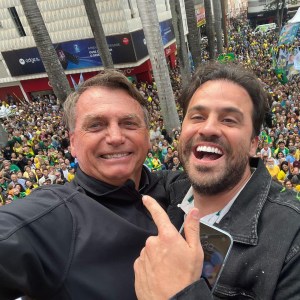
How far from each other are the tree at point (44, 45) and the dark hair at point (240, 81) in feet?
25.7

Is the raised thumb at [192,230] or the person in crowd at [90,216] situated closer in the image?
the raised thumb at [192,230]

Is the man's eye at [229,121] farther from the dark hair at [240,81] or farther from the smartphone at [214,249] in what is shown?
the smartphone at [214,249]

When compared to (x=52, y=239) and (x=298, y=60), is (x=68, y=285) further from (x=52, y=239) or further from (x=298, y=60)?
(x=298, y=60)

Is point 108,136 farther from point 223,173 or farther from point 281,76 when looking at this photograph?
point 281,76

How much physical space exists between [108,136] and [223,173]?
29.9 inches

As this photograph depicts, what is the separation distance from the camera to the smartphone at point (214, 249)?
4.42 feet

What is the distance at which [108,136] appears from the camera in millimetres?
1907

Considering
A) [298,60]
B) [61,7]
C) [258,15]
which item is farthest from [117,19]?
[258,15]

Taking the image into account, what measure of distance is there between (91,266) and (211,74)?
5.06 feet

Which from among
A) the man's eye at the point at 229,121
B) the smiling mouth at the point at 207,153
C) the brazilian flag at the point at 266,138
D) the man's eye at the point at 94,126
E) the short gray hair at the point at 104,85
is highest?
the short gray hair at the point at 104,85

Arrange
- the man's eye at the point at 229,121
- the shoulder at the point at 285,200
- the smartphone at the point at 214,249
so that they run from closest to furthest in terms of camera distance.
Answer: the smartphone at the point at 214,249, the shoulder at the point at 285,200, the man's eye at the point at 229,121

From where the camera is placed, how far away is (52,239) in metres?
1.34

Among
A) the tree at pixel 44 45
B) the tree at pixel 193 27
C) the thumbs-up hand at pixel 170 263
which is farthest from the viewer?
the tree at pixel 193 27

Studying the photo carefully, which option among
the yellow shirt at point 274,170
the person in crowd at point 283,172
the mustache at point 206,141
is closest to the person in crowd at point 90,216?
the mustache at point 206,141
